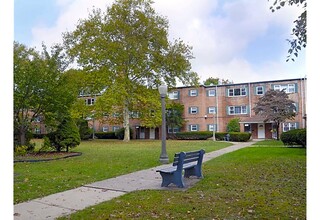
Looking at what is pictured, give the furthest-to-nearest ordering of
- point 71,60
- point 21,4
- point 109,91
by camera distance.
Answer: point 71,60
point 109,91
point 21,4

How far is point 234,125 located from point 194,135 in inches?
177

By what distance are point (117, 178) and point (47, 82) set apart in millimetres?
7485

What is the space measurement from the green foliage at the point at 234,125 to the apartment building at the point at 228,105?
3.66ft

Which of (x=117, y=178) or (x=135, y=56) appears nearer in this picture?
(x=117, y=178)

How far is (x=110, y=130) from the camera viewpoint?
4019 cm

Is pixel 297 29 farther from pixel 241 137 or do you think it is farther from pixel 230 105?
pixel 230 105

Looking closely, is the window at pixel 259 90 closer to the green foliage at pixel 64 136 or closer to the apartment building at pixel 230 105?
the apartment building at pixel 230 105

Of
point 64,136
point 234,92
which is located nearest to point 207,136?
point 234,92

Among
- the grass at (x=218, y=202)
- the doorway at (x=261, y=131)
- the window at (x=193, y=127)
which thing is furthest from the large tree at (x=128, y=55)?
the grass at (x=218, y=202)

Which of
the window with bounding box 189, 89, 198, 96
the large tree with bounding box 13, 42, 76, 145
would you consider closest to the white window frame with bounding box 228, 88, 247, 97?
the window with bounding box 189, 89, 198, 96

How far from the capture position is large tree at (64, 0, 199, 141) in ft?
85.7

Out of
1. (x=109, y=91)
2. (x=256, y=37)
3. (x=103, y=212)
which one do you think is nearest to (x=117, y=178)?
(x=103, y=212)

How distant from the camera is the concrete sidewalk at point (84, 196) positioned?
4.30 m
